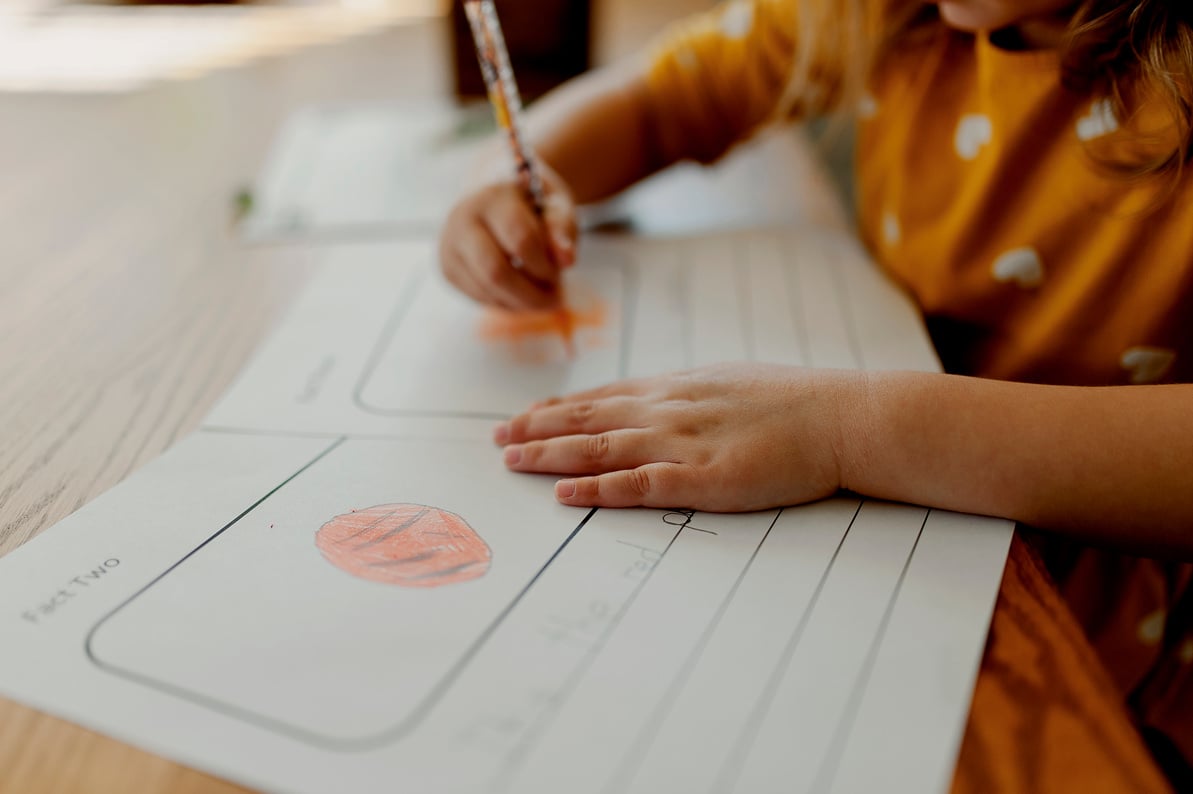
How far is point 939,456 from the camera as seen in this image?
0.38m

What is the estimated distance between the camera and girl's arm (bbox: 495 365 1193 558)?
1.23 feet

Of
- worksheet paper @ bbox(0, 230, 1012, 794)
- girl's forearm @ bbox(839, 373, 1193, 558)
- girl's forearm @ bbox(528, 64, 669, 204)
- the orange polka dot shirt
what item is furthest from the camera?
girl's forearm @ bbox(528, 64, 669, 204)

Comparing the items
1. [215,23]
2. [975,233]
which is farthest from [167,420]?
[215,23]

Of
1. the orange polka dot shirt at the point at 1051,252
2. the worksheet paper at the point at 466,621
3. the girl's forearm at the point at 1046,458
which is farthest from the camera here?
the orange polka dot shirt at the point at 1051,252

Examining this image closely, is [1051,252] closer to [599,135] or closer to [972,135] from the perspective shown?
[972,135]

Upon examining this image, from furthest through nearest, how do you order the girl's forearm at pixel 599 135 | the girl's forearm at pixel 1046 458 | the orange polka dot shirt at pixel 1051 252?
the girl's forearm at pixel 599 135
the orange polka dot shirt at pixel 1051 252
the girl's forearm at pixel 1046 458

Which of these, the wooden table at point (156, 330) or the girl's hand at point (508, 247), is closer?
the wooden table at point (156, 330)

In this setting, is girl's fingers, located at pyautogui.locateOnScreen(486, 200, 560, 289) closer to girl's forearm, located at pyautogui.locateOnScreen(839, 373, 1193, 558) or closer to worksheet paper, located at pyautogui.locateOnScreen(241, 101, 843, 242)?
worksheet paper, located at pyautogui.locateOnScreen(241, 101, 843, 242)

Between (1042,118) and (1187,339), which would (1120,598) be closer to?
(1187,339)

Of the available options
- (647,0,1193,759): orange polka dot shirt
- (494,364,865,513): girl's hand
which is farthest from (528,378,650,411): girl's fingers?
(647,0,1193,759): orange polka dot shirt

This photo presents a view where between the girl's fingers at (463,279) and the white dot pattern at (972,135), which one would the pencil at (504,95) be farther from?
the white dot pattern at (972,135)

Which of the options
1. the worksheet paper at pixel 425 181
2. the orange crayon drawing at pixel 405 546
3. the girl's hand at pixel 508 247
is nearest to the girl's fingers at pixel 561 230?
the girl's hand at pixel 508 247

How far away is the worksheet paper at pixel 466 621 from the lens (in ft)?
0.89

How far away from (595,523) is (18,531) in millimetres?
249
